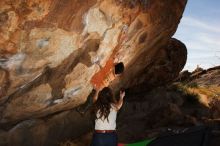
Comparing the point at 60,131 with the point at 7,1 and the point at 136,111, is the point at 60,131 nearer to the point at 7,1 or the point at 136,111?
Result: the point at 136,111

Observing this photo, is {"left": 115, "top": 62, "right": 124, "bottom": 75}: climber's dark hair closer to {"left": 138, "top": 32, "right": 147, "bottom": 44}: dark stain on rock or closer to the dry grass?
{"left": 138, "top": 32, "right": 147, "bottom": 44}: dark stain on rock

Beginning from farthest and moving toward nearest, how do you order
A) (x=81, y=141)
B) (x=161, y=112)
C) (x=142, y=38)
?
(x=161, y=112)
(x=81, y=141)
(x=142, y=38)

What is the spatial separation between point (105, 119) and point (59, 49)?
174 cm

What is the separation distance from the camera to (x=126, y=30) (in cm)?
909

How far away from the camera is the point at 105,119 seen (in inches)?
284

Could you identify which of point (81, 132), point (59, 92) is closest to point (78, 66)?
point (59, 92)

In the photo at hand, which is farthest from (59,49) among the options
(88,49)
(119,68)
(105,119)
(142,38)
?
(119,68)

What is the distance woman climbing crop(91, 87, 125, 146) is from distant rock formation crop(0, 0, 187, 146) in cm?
144

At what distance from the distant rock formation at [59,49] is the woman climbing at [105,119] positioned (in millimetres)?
1443

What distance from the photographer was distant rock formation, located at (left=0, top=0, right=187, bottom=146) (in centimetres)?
704

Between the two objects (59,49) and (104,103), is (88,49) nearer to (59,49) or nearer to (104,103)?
(59,49)

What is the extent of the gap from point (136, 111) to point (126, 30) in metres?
6.18

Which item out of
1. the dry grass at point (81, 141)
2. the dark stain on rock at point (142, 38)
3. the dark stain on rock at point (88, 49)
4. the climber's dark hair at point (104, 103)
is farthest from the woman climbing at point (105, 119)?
the dry grass at point (81, 141)

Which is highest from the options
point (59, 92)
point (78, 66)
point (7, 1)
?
point (7, 1)
